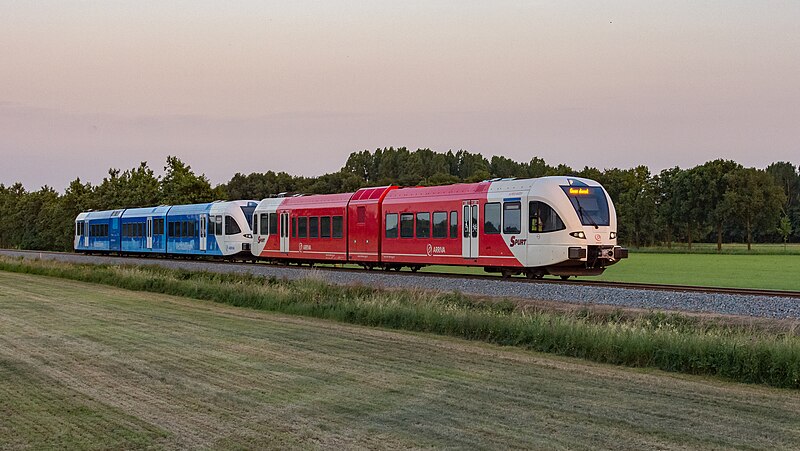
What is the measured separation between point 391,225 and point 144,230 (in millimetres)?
25866

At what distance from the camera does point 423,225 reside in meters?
30.5

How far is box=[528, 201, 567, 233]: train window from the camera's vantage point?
25531mm

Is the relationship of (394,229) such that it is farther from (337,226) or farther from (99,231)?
(99,231)

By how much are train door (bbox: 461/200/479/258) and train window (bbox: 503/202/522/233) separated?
4.50 ft

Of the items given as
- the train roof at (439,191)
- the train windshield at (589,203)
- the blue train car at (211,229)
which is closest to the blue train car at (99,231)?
the blue train car at (211,229)

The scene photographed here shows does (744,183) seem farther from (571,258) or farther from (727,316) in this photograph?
(727,316)

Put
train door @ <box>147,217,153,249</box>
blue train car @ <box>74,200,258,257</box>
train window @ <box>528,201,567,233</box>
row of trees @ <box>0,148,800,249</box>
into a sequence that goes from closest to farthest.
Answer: train window @ <box>528,201,567,233</box>, blue train car @ <box>74,200,258,257</box>, train door @ <box>147,217,153,249</box>, row of trees @ <box>0,148,800,249</box>

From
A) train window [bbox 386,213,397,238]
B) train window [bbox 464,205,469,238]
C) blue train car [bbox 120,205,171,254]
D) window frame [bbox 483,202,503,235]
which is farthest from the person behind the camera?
blue train car [bbox 120,205,171,254]

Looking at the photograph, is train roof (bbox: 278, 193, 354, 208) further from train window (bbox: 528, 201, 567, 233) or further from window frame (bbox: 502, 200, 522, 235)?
train window (bbox: 528, 201, 567, 233)

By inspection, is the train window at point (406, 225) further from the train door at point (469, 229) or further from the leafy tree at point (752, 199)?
the leafy tree at point (752, 199)

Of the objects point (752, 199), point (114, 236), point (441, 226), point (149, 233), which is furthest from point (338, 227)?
point (752, 199)

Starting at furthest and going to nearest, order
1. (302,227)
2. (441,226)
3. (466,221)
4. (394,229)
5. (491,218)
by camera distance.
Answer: (302,227) < (394,229) < (441,226) < (466,221) < (491,218)

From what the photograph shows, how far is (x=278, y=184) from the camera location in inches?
4700

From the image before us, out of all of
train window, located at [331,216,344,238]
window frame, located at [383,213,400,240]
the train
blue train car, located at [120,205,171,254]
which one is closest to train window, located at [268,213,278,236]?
the train
